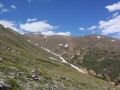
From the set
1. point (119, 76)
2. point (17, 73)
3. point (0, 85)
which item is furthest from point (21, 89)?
point (119, 76)

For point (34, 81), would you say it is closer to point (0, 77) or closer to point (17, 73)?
point (17, 73)

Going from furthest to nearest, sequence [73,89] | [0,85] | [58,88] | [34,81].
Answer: [73,89] < [58,88] < [34,81] < [0,85]

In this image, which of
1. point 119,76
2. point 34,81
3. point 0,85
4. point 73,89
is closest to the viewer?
point 0,85

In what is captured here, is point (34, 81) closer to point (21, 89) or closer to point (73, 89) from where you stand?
point (21, 89)

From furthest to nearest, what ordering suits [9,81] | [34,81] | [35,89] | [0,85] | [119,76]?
[119,76], [34,81], [35,89], [9,81], [0,85]

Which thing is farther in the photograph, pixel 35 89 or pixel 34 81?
pixel 34 81

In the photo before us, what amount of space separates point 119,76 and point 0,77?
6744 inches

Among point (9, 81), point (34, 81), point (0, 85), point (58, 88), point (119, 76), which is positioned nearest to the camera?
point (0, 85)

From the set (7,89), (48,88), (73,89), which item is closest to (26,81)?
(48,88)

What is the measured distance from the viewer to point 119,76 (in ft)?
634

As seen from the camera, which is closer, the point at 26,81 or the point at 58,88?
the point at 26,81

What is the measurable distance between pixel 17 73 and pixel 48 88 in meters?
4.10

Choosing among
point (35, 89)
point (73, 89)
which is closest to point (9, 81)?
point (35, 89)

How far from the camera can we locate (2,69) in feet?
105
